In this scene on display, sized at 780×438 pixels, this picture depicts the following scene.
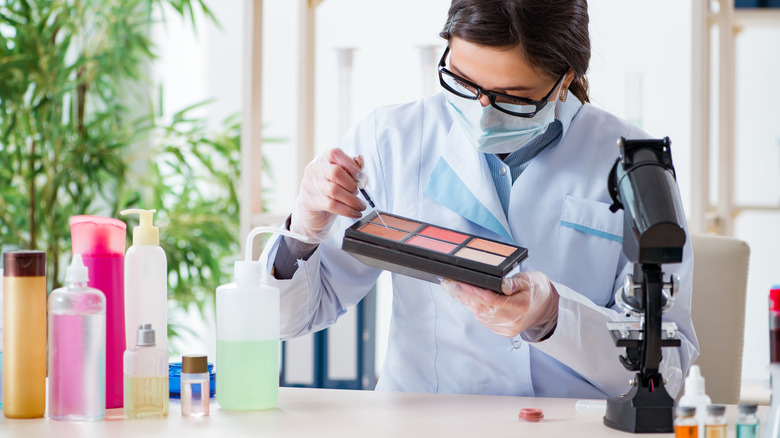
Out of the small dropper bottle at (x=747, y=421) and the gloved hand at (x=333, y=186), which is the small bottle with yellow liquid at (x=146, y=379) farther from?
the small dropper bottle at (x=747, y=421)

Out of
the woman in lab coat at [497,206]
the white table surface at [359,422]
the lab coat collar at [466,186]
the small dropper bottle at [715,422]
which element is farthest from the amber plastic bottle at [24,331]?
the small dropper bottle at [715,422]

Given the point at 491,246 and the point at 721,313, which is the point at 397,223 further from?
the point at 721,313

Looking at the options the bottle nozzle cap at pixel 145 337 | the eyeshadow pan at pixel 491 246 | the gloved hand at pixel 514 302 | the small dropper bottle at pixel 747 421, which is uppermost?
the eyeshadow pan at pixel 491 246

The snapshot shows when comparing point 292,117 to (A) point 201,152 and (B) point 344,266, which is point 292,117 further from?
(B) point 344,266

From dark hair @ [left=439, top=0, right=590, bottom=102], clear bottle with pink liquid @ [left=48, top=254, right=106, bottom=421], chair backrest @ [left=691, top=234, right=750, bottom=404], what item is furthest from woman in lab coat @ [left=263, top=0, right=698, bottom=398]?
clear bottle with pink liquid @ [left=48, top=254, right=106, bottom=421]

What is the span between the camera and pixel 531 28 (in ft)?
4.07

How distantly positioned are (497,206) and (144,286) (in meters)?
0.58

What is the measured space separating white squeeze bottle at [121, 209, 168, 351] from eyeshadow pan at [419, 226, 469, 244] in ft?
1.12

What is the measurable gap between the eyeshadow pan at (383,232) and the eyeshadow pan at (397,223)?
17 millimetres

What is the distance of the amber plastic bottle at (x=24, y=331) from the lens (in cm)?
100

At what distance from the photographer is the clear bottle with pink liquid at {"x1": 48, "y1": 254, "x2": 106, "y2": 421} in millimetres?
976

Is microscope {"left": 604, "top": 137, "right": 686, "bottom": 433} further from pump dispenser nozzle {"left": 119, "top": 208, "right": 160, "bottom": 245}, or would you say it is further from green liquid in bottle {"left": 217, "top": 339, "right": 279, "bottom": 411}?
pump dispenser nozzle {"left": 119, "top": 208, "right": 160, "bottom": 245}

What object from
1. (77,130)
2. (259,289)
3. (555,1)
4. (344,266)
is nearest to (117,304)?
(259,289)

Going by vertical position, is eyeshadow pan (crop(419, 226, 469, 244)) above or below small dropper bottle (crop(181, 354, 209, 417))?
above
